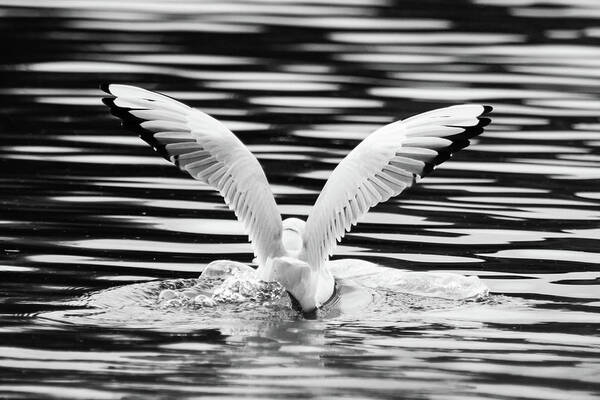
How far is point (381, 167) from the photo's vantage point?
11602 mm

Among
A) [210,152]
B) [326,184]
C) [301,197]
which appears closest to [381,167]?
[326,184]

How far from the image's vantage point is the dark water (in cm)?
941

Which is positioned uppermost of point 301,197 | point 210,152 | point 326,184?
point 210,152

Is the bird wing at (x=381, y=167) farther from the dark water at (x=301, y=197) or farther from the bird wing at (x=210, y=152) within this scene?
the dark water at (x=301, y=197)

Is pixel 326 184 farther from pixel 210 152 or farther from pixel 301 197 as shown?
pixel 301 197

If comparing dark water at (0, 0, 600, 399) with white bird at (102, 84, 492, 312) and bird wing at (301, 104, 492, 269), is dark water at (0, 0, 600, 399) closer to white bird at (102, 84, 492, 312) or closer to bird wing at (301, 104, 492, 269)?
white bird at (102, 84, 492, 312)

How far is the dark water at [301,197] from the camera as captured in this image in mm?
9406

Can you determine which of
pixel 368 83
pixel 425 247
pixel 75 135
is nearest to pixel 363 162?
pixel 425 247

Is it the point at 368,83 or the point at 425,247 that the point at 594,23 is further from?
the point at 425,247

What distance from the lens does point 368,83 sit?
20.2m

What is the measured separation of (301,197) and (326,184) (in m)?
3.35

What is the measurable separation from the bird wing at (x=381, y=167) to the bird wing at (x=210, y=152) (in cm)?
32

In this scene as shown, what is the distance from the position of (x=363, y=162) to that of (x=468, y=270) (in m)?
1.44

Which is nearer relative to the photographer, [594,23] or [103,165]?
[103,165]
